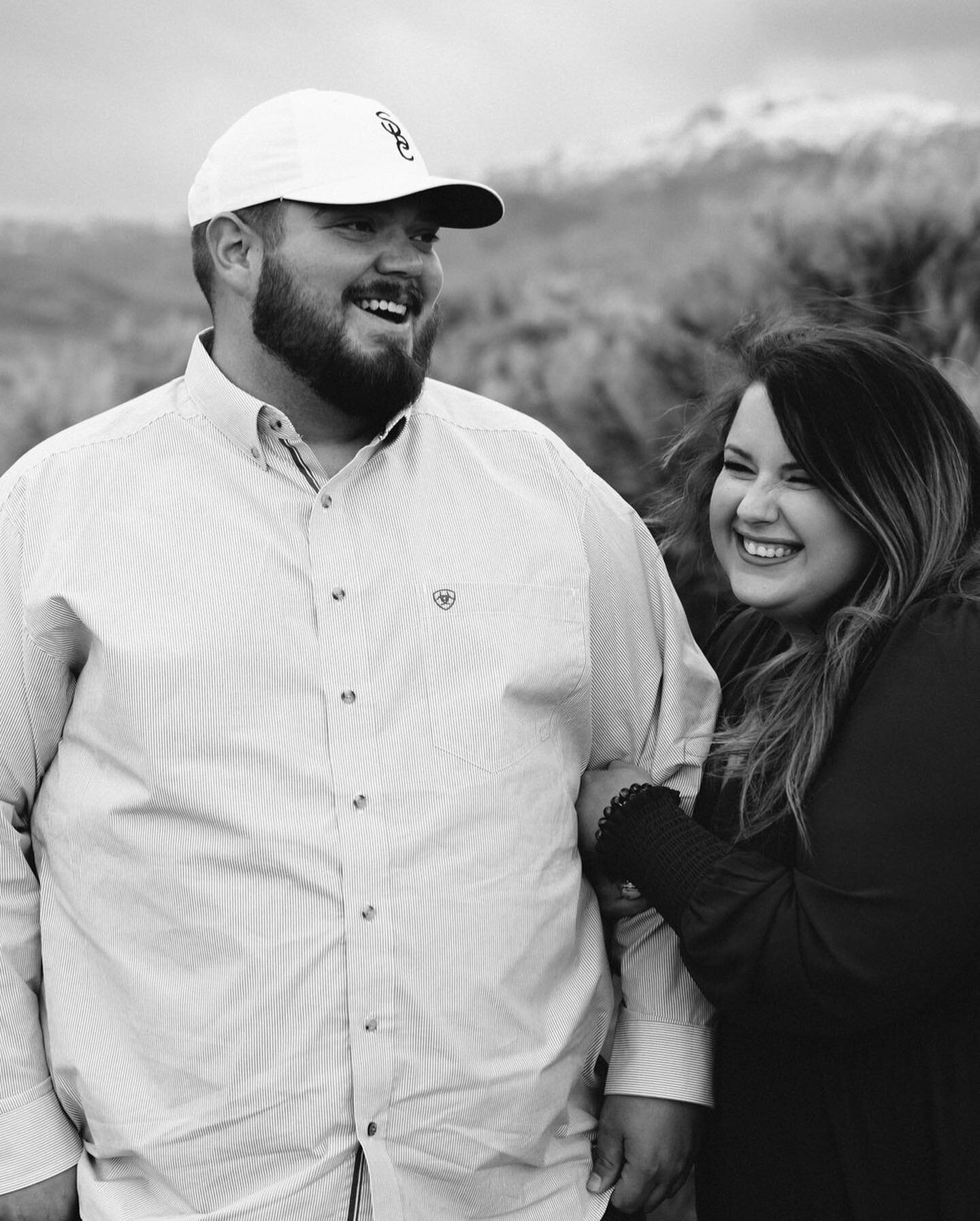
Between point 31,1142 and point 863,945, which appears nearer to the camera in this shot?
point 863,945

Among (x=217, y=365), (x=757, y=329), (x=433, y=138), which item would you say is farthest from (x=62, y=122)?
(x=757, y=329)

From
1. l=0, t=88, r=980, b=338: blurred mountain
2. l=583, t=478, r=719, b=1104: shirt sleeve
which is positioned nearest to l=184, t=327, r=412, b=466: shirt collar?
l=583, t=478, r=719, b=1104: shirt sleeve

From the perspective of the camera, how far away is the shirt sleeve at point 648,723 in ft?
7.40

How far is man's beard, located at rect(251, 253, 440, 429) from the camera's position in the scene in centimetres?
220

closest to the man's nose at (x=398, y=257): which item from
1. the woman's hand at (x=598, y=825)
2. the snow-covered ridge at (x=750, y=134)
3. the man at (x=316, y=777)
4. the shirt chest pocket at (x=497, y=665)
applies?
the man at (x=316, y=777)

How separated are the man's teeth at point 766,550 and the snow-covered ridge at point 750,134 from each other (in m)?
2.52

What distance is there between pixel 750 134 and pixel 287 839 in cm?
344

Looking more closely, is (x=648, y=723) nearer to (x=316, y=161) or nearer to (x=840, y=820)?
(x=840, y=820)

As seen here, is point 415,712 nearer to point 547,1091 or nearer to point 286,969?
point 286,969

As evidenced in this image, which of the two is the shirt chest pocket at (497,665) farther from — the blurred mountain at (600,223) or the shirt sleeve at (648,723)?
the blurred mountain at (600,223)

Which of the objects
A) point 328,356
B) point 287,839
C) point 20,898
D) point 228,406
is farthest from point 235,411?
point 20,898

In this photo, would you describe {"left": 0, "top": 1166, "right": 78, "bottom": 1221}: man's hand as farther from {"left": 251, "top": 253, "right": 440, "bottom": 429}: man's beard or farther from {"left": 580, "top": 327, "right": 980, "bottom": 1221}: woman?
{"left": 251, "top": 253, "right": 440, "bottom": 429}: man's beard

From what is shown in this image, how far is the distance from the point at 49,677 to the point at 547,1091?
0.99 meters

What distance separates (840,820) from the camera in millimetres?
1897
